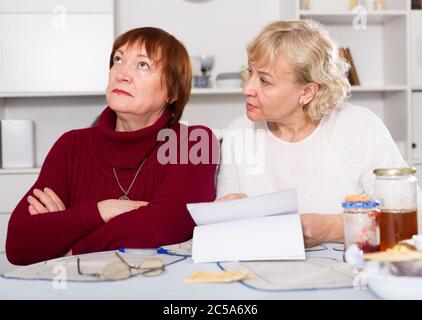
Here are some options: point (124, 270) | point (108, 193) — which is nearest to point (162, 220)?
point (108, 193)

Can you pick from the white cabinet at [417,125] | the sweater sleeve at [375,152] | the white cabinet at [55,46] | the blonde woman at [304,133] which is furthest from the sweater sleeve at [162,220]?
the white cabinet at [417,125]

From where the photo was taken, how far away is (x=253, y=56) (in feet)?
5.29

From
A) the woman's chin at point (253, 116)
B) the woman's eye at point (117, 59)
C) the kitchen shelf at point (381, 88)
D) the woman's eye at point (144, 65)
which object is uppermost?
the kitchen shelf at point (381, 88)

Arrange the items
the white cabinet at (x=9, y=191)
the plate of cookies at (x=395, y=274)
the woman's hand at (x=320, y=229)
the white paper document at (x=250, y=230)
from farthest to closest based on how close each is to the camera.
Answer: the white cabinet at (x=9, y=191)
the woman's hand at (x=320, y=229)
the white paper document at (x=250, y=230)
the plate of cookies at (x=395, y=274)

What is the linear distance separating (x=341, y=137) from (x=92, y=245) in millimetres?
716

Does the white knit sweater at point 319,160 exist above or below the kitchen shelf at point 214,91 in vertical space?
below

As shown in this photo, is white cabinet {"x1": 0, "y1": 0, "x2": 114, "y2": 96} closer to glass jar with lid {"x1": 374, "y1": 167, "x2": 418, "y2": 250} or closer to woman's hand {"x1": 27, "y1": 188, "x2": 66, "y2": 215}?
woman's hand {"x1": 27, "y1": 188, "x2": 66, "y2": 215}

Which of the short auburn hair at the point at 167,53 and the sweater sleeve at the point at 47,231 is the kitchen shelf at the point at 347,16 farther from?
the sweater sleeve at the point at 47,231

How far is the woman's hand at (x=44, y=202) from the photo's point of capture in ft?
4.79

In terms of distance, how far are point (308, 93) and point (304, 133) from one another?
0.11 meters

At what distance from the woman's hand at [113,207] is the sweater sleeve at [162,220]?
0.09ft

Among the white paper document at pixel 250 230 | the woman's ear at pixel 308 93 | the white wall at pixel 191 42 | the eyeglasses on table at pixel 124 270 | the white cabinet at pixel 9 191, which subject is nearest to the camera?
the eyeglasses on table at pixel 124 270

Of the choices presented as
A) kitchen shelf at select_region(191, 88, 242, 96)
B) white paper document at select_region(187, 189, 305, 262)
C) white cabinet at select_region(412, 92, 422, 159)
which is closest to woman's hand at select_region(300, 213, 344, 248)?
white paper document at select_region(187, 189, 305, 262)
